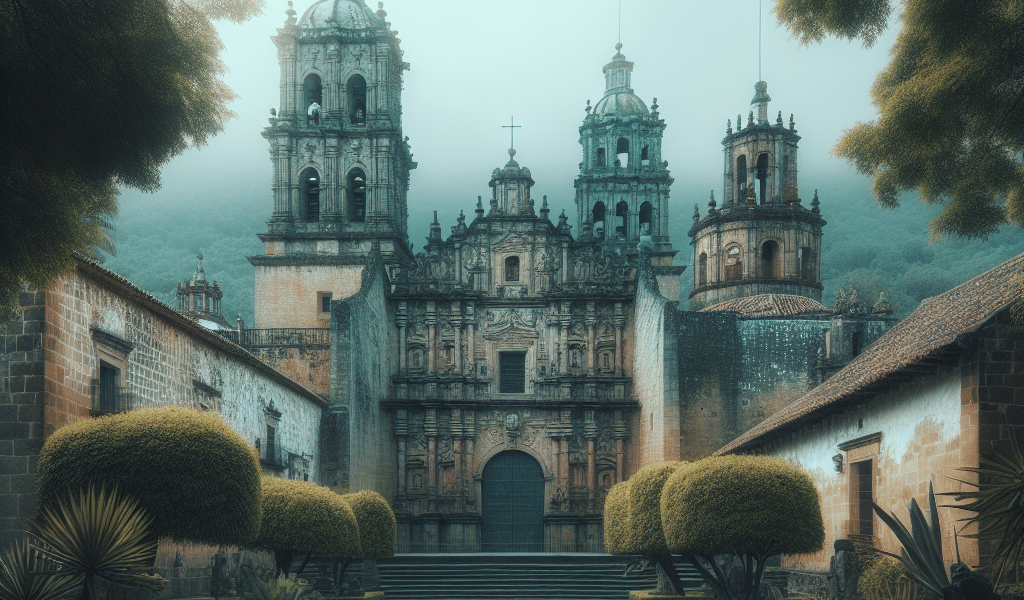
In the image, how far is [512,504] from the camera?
1195 inches

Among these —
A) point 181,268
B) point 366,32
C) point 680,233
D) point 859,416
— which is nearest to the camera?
point 859,416

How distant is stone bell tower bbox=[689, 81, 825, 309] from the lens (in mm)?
34000

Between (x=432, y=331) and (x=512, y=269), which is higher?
(x=512, y=269)

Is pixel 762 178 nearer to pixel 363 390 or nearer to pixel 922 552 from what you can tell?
pixel 363 390

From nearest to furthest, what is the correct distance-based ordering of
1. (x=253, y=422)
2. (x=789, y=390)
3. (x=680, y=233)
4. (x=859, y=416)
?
1. (x=859, y=416)
2. (x=253, y=422)
3. (x=789, y=390)
4. (x=680, y=233)

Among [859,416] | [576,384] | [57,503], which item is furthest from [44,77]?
[576,384]

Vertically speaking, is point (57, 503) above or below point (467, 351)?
below

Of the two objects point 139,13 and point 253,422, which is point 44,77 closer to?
point 139,13

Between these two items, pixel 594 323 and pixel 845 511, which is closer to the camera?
pixel 845 511

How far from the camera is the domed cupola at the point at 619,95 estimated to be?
143 ft

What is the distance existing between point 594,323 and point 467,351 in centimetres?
376

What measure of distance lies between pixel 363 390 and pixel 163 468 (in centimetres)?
1582

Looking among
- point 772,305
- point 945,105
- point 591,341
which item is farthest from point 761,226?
point 945,105

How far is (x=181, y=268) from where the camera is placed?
74000mm
